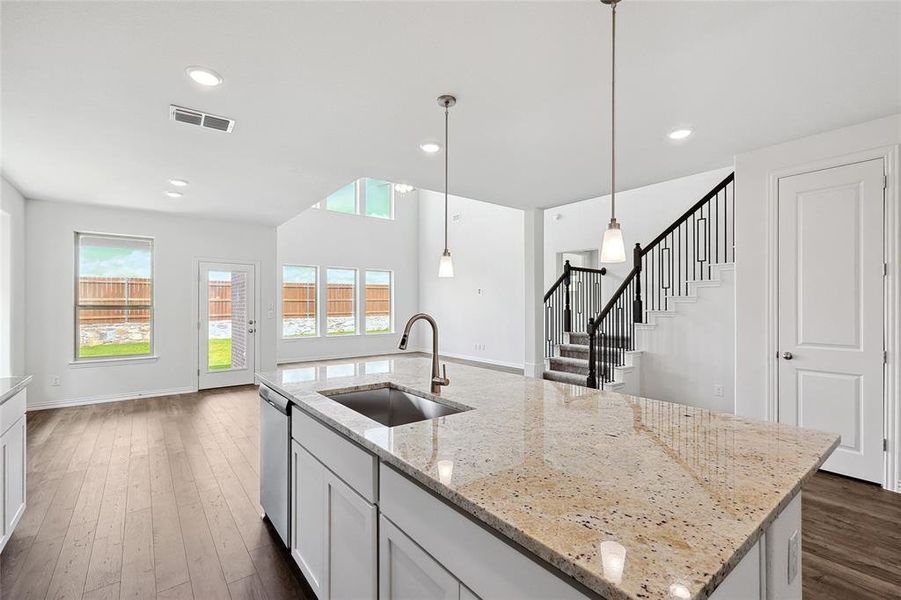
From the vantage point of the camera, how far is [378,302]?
33.0 ft

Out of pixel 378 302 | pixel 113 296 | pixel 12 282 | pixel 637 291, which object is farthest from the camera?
pixel 378 302

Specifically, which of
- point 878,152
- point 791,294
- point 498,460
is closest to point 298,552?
point 498,460

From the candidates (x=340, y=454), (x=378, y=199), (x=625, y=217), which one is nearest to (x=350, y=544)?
(x=340, y=454)

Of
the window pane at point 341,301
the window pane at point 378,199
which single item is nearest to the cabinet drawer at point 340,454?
the window pane at point 341,301

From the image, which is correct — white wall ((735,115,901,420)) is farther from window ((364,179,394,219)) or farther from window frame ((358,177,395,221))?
window ((364,179,394,219))

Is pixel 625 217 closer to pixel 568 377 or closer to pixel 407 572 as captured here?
pixel 568 377

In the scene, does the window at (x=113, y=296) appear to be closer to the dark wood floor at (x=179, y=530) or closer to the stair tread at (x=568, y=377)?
the dark wood floor at (x=179, y=530)

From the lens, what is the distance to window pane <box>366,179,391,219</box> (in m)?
9.93

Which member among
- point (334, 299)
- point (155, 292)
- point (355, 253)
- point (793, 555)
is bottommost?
point (793, 555)

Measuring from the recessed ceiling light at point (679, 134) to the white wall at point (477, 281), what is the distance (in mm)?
4321

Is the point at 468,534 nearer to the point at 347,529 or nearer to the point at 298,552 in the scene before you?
the point at 347,529

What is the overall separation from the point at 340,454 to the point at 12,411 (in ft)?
6.72

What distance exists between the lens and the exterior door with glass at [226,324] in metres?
6.37

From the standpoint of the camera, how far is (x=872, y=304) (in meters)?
2.98
